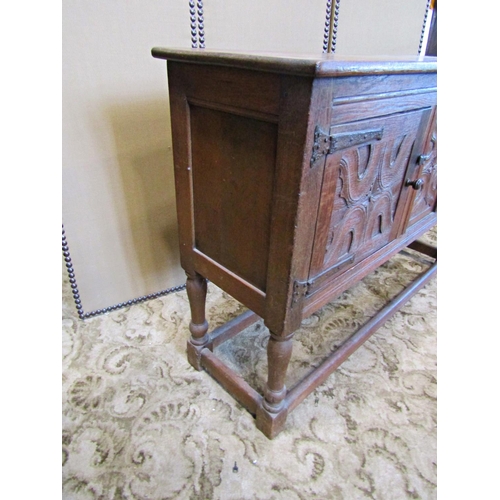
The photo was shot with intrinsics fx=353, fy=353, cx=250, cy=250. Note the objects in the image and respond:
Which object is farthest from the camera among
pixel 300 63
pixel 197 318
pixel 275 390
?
pixel 197 318

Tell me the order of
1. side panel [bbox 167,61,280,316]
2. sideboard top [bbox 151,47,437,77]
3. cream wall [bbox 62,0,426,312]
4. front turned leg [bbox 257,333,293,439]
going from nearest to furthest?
sideboard top [bbox 151,47,437,77] → side panel [bbox 167,61,280,316] → front turned leg [bbox 257,333,293,439] → cream wall [bbox 62,0,426,312]

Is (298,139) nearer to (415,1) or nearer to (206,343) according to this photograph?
(206,343)

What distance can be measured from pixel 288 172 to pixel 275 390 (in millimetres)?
550

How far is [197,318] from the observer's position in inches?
40.3

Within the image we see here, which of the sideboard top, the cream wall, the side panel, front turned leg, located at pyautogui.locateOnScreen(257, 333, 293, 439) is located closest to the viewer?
the sideboard top

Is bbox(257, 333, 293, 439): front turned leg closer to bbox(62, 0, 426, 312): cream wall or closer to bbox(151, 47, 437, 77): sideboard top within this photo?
bbox(151, 47, 437, 77): sideboard top

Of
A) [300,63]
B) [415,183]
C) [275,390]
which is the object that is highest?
[300,63]

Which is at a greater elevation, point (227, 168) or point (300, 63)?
point (300, 63)

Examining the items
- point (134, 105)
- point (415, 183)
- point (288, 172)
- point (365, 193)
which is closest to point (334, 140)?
point (288, 172)

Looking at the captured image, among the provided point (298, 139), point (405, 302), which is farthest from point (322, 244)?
point (405, 302)

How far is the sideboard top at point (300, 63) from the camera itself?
0.48m

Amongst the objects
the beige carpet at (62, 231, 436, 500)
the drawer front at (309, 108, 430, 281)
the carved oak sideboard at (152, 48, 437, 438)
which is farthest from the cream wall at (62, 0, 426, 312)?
the drawer front at (309, 108, 430, 281)

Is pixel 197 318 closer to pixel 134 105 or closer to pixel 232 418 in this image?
pixel 232 418

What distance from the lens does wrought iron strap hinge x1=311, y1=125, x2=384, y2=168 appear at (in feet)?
1.84
